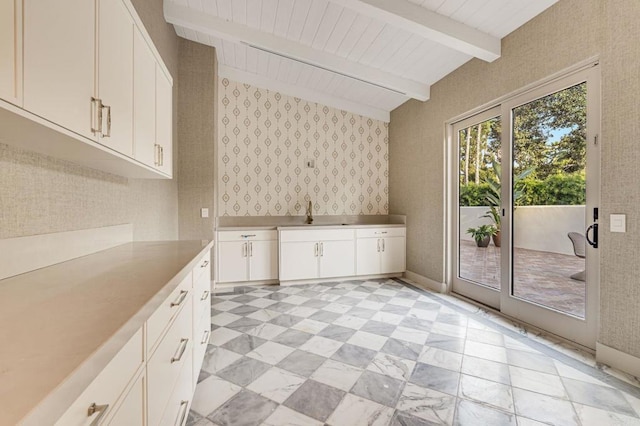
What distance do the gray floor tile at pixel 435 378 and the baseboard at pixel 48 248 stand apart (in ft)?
6.77

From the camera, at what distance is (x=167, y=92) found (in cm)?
223

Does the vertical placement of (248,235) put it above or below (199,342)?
above

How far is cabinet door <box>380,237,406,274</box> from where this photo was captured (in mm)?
4376

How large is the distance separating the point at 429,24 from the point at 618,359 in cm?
292

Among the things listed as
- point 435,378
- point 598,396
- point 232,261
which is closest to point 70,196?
point 435,378

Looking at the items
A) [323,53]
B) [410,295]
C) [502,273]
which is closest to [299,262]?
[410,295]

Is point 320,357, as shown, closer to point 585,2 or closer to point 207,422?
point 207,422

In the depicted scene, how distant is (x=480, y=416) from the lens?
1.49 metres

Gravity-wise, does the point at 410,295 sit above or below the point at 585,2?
below

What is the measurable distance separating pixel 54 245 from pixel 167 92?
1.44m

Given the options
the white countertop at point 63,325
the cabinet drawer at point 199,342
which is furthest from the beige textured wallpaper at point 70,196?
the cabinet drawer at point 199,342

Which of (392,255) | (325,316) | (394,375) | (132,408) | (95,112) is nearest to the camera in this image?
(132,408)

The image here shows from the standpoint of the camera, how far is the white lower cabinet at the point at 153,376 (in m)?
0.57

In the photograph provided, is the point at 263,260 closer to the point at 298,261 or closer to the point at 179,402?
the point at 298,261
